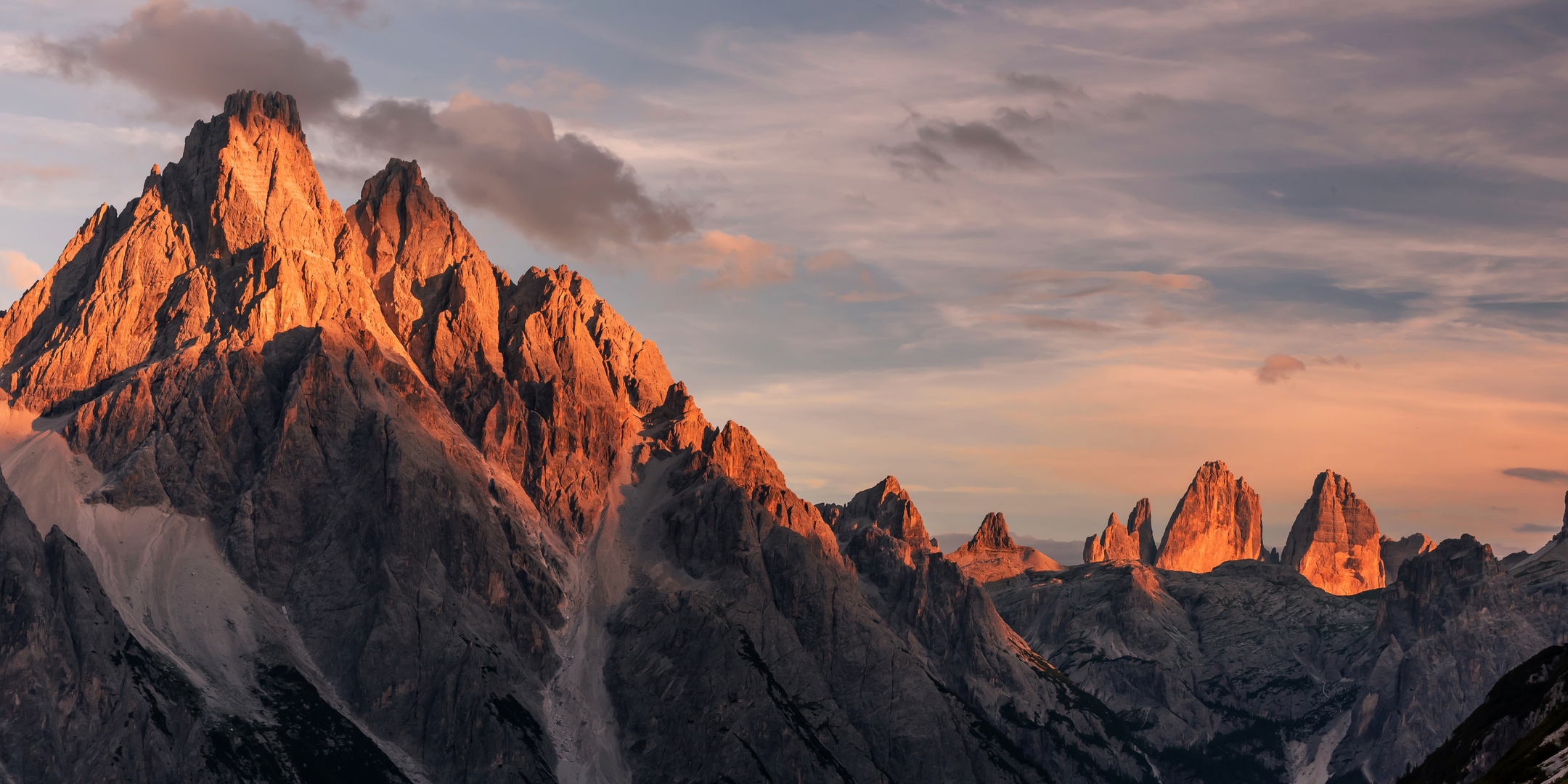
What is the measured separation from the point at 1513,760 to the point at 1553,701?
36.8 metres

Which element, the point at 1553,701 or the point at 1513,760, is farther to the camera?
the point at 1553,701

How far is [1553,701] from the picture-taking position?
196875mm

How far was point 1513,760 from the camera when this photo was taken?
166 m
